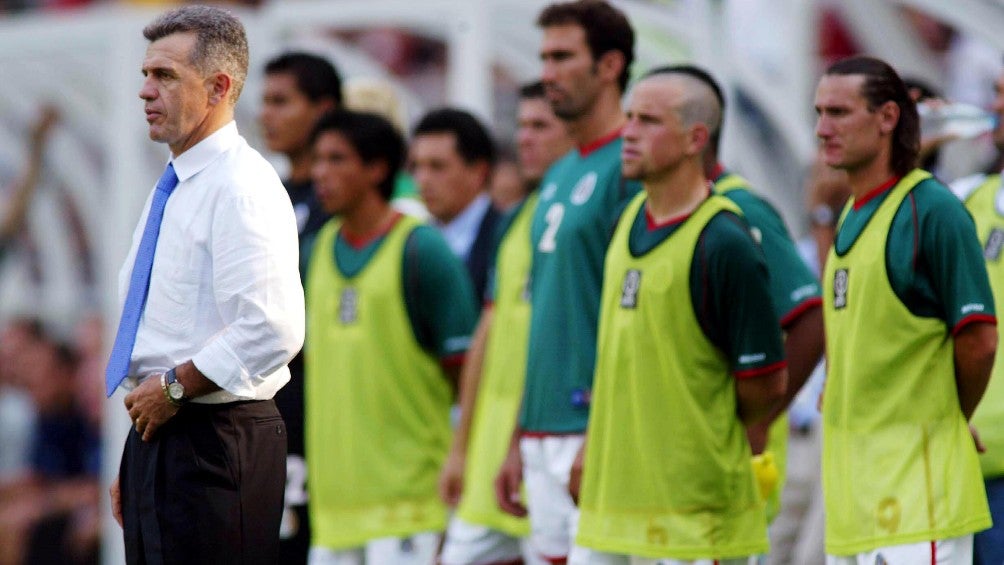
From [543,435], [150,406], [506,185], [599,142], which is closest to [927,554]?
[543,435]

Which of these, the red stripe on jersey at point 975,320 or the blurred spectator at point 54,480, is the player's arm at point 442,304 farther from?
the blurred spectator at point 54,480

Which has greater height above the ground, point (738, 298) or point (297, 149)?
point (297, 149)

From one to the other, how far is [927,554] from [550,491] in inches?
69.1

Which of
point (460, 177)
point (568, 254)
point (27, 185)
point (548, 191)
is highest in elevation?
point (27, 185)

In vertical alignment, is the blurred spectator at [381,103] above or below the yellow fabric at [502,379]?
above

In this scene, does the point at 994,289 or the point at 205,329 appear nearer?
the point at 205,329

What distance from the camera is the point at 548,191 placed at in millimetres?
7086

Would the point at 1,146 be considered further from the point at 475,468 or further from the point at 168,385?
the point at 168,385

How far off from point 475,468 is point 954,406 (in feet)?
8.69

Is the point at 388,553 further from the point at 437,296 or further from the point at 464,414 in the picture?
the point at 437,296

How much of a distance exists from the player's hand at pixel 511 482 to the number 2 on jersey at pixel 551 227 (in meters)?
0.76

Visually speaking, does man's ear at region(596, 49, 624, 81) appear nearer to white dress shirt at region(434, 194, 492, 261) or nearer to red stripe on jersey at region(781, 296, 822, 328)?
red stripe on jersey at region(781, 296, 822, 328)

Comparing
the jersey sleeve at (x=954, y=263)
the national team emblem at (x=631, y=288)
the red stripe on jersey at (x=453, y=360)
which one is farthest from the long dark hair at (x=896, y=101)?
the red stripe on jersey at (x=453, y=360)

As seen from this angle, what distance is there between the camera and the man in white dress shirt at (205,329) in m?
5.03
